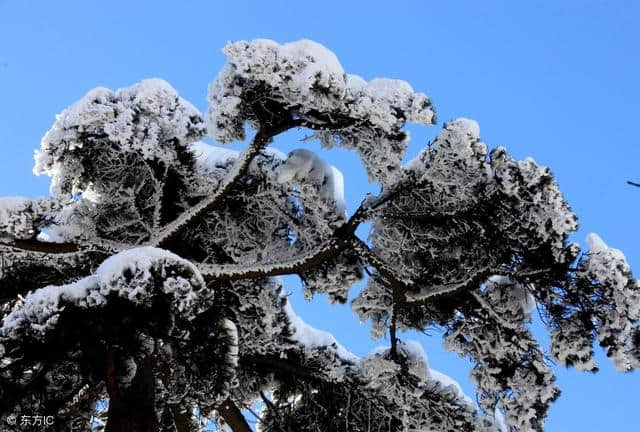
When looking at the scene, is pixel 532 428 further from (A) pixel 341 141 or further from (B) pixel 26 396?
(B) pixel 26 396

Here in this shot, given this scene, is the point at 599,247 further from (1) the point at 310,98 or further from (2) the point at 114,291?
(2) the point at 114,291

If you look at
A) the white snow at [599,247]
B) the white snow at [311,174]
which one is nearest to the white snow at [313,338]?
the white snow at [311,174]

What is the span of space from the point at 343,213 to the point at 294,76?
2.20m

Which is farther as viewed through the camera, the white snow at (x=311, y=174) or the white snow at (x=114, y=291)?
the white snow at (x=311, y=174)

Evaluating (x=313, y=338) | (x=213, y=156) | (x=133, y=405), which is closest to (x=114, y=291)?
(x=133, y=405)

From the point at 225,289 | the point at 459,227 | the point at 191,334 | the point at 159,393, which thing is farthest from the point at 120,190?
the point at 459,227

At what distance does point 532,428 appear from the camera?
848cm

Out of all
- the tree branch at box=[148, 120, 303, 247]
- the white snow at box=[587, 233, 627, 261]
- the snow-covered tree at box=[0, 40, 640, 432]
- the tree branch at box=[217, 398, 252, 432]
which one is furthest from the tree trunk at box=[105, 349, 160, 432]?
the white snow at box=[587, 233, 627, 261]

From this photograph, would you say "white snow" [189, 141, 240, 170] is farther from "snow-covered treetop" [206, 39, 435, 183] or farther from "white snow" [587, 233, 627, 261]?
"white snow" [587, 233, 627, 261]

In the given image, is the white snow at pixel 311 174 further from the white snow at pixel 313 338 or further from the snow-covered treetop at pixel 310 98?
the white snow at pixel 313 338

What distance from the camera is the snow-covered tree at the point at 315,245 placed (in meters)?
7.58

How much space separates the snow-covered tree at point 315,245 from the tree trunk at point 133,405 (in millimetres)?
20

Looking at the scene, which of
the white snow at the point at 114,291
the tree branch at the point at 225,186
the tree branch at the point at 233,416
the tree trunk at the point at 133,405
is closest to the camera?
the white snow at the point at 114,291

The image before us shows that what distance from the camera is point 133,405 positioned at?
264 inches
